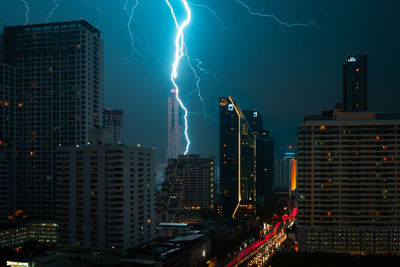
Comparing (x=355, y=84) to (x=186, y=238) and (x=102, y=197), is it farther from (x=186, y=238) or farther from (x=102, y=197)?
(x=102, y=197)

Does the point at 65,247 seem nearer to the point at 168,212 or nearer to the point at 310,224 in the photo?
the point at 310,224

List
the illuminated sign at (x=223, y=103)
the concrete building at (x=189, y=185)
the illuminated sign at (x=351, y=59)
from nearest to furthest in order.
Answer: the concrete building at (x=189, y=185) → the illuminated sign at (x=351, y=59) → the illuminated sign at (x=223, y=103)

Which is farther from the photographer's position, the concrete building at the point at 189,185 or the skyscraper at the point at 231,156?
the skyscraper at the point at 231,156

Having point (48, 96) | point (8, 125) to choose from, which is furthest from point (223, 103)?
point (8, 125)

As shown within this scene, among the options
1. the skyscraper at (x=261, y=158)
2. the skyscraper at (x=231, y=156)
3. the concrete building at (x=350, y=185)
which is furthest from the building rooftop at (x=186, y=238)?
the skyscraper at (x=261, y=158)

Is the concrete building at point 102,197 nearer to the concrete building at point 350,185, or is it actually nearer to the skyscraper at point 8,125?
the skyscraper at point 8,125

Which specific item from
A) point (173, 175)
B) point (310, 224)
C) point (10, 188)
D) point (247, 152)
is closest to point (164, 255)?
point (310, 224)

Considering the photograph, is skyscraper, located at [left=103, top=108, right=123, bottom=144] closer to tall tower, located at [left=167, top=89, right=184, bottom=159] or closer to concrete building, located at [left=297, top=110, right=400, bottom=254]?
tall tower, located at [left=167, top=89, right=184, bottom=159]
